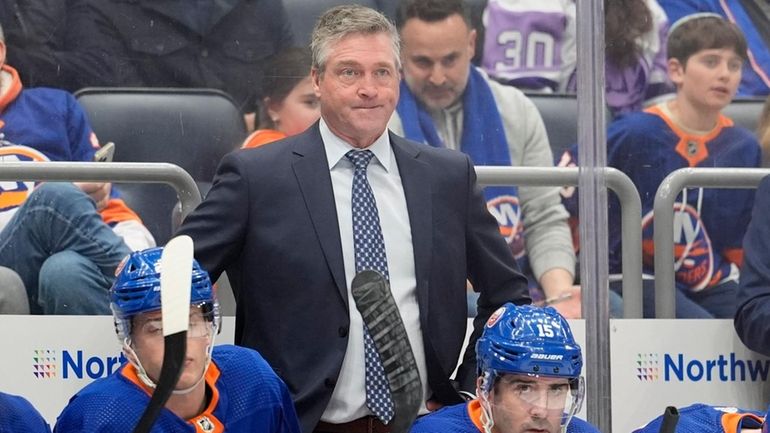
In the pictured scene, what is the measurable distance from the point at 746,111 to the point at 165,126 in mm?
1342

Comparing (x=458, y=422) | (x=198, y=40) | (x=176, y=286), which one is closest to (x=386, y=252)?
(x=458, y=422)

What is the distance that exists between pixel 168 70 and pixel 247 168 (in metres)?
0.53

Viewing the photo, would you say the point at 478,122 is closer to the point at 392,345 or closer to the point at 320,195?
the point at 320,195

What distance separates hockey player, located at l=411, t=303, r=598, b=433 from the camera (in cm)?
287

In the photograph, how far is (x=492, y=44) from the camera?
3.76 metres

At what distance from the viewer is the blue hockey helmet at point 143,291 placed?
279cm

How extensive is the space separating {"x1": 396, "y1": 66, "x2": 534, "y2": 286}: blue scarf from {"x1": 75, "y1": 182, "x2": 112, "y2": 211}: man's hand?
69 centimetres

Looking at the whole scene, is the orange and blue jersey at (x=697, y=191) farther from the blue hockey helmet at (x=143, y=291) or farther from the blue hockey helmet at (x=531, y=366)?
the blue hockey helmet at (x=143, y=291)

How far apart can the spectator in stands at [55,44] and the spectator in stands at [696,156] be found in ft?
3.58

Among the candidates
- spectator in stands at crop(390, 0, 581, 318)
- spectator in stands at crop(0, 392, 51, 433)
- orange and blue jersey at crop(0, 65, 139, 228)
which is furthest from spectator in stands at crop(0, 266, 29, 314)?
spectator in stands at crop(390, 0, 581, 318)

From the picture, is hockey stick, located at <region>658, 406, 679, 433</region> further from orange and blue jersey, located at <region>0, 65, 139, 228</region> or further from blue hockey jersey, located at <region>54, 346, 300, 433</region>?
orange and blue jersey, located at <region>0, 65, 139, 228</region>

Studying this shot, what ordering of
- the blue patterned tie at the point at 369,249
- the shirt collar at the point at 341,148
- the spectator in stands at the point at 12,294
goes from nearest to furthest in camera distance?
the blue patterned tie at the point at 369,249 → the shirt collar at the point at 341,148 → the spectator in stands at the point at 12,294

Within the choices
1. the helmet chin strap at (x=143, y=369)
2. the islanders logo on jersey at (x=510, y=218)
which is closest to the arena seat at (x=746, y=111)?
the islanders logo on jersey at (x=510, y=218)

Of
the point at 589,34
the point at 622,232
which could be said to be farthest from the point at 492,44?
the point at 622,232
